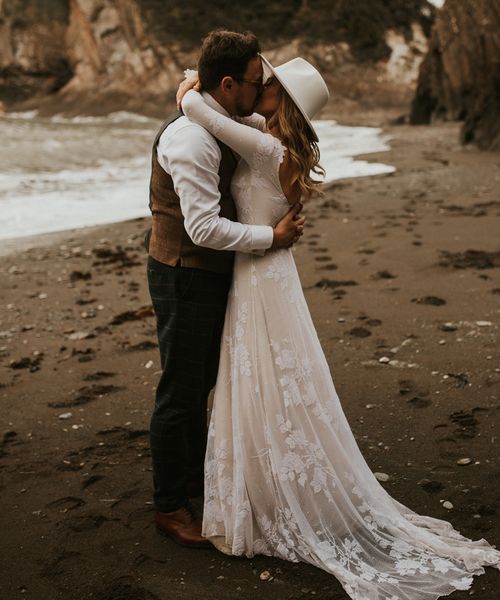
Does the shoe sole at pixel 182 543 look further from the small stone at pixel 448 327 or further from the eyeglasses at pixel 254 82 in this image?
the small stone at pixel 448 327

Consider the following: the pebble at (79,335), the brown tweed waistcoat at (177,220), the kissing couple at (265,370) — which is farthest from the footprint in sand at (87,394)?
the brown tweed waistcoat at (177,220)

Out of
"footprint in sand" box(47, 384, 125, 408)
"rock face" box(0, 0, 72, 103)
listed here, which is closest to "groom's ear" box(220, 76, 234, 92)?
"footprint in sand" box(47, 384, 125, 408)

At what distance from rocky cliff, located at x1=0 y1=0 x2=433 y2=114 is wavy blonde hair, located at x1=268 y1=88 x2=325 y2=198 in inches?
1461

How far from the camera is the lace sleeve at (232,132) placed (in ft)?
8.01

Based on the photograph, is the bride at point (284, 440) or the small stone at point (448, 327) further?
the small stone at point (448, 327)

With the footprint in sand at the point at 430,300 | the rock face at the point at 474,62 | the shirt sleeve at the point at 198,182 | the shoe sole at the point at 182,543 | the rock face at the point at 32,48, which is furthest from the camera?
the rock face at the point at 32,48

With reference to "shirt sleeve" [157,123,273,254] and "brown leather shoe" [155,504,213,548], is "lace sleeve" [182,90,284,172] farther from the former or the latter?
"brown leather shoe" [155,504,213,548]

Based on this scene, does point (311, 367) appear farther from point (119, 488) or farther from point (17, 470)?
point (17, 470)

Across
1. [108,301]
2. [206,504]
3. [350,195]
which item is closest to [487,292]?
[108,301]

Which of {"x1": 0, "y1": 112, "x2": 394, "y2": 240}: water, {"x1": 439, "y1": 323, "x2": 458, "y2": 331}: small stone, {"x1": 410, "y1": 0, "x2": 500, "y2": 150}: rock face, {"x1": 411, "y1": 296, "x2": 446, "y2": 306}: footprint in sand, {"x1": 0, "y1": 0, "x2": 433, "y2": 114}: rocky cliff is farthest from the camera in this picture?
{"x1": 0, "y1": 0, "x2": 433, "y2": 114}: rocky cliff

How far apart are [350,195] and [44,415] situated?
6.88 meters

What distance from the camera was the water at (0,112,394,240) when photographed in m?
10.6

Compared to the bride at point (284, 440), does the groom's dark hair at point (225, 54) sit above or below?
above

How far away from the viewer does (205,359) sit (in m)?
2.76
